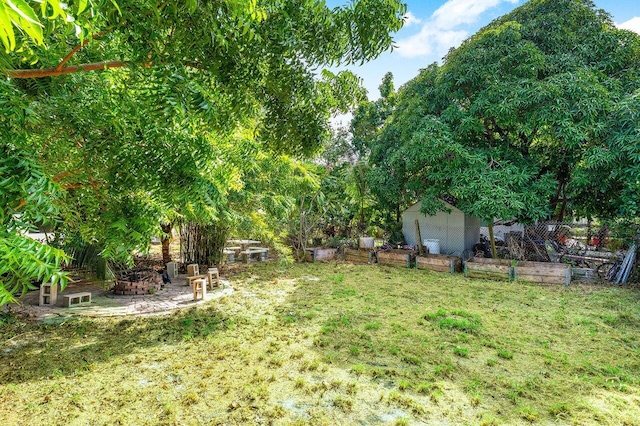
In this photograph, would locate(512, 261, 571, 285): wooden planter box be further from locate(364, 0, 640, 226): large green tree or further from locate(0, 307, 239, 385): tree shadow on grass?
locate(0, 307, 239, 385): tree shadow on grass

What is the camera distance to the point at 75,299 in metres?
5.80

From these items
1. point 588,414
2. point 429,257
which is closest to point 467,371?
point 588,414

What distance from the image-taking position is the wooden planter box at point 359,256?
10.5 m

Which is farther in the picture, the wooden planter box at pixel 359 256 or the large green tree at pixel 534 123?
the wooden planter box at pixel 359 256

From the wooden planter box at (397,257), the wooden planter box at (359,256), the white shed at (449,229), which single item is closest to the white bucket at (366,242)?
the wooden planter box at (359,256)

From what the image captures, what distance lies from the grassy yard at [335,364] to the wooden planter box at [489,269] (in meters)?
1.83

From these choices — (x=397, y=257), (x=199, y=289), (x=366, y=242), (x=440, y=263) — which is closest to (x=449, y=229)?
(x=440, y=263)

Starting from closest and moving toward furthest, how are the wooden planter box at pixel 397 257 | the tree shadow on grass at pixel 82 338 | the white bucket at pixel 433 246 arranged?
the tree shadow on grass at pixel 82 338 < the wooden planter box at pixel 397 257 < the white bucket at pixel 433 246

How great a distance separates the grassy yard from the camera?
2.96m

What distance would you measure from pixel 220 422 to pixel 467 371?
2552 millimetres

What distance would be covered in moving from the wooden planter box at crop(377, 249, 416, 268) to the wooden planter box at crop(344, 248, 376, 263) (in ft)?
0.81

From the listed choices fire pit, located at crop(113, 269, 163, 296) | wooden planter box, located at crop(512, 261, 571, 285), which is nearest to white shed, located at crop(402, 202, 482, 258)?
wooden planter box, located at crop(512, 261, 571, 285)

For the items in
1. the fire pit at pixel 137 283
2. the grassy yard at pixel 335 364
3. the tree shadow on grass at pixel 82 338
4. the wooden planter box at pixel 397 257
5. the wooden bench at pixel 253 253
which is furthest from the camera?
the wooden bench at pixel 253 253

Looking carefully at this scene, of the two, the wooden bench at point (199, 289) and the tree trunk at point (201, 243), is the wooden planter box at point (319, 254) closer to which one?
the tree trunk at point (201, 243)
